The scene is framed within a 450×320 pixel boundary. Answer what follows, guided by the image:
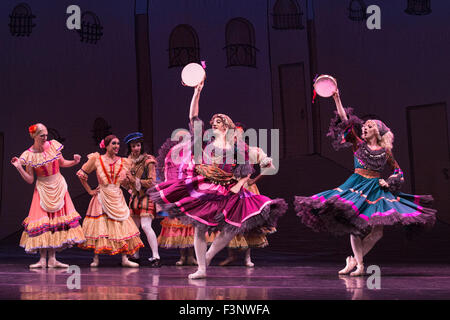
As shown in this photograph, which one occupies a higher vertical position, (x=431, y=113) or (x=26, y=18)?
(x=26, y=18)

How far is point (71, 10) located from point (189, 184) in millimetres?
3727

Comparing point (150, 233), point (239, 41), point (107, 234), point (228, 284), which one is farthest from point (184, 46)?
point (228, 284)

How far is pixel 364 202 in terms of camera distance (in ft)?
16.5

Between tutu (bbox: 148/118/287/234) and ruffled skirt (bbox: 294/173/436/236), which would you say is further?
ruffled skirt (bbox: 294/173/436/236)

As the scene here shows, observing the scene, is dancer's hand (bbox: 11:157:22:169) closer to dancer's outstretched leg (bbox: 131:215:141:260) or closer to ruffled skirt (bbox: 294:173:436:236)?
dancer's outstretched leg (bbox: 131:215:141:260)

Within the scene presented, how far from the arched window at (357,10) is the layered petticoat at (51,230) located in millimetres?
3693

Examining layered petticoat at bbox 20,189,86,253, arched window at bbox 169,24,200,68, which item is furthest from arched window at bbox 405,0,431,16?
layered petticoat at bbox 20,189,86,253

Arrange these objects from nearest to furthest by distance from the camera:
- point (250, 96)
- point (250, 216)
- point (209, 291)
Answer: point (209, 291), point (250, 216), point (250, 96)

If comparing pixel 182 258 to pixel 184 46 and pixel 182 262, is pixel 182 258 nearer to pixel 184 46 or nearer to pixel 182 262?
pixel 182 262

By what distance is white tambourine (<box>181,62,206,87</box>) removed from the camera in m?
4.99

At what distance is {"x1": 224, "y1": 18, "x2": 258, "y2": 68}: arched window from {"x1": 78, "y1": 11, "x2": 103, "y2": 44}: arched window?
5.11 feet
